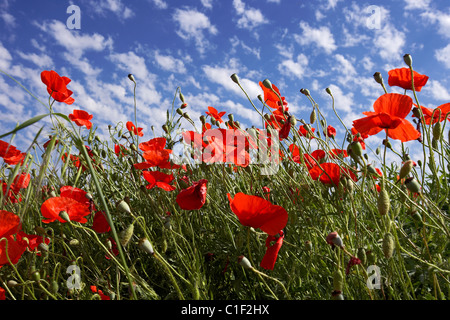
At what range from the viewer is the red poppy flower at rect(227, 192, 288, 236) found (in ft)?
3.31

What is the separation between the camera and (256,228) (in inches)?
51.9

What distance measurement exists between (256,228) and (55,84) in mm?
1388

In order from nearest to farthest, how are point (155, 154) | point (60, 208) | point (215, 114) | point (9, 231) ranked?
point (9, 231)
point (60, 208)
point (155, 154)
point (215, 114)

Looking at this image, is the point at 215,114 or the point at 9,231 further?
the point at 215,114

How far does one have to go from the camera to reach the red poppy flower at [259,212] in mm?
1009

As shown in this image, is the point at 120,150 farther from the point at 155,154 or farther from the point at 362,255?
the point at 362,255

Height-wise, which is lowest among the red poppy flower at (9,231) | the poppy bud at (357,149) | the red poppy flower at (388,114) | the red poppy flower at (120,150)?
the red poppy flower at (9,231)

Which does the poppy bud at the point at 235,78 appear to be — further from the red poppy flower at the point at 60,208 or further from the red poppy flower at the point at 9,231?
the red poppy flower at the point at 9,231

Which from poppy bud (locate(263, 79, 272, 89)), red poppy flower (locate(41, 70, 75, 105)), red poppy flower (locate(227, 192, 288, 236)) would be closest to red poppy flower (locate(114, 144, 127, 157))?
red poppy flower (locate(41, 70, 75, 105))

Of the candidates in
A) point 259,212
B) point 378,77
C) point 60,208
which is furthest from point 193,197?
point 378,77

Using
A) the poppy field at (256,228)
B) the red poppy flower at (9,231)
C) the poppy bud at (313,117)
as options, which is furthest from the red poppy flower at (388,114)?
the red poppy flower at (9,231)

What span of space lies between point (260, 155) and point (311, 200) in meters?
0.31

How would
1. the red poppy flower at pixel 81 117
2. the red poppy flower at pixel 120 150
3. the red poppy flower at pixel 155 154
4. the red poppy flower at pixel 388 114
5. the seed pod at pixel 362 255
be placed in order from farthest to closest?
the red poppy flower at pixel 120 150 < the red poppy flower at pixel 81 117 < the red poppy flower at pixel 155 154 < the red poppy flower at pixel 388 114 < the seed pod at pixel 362 255
